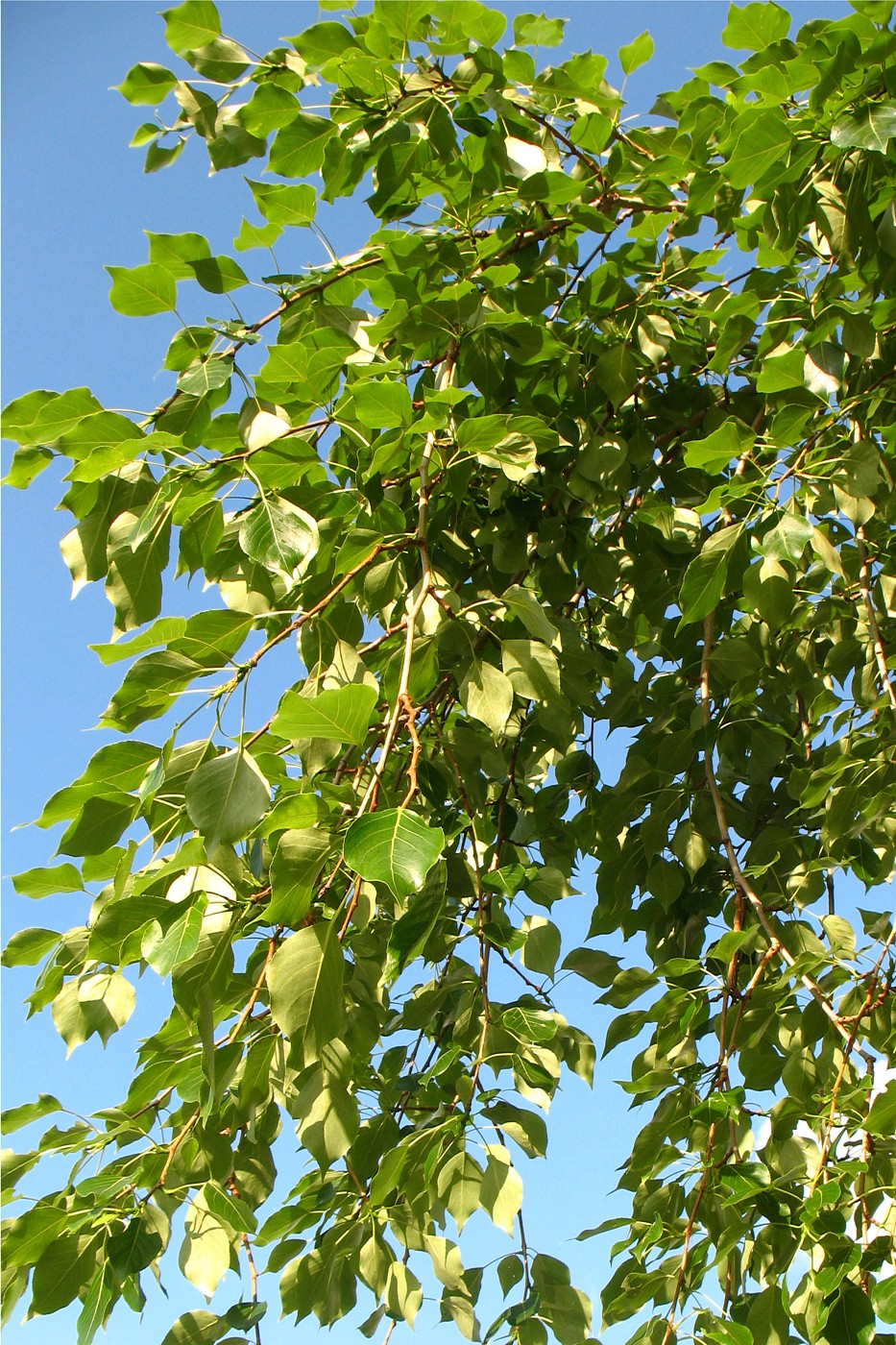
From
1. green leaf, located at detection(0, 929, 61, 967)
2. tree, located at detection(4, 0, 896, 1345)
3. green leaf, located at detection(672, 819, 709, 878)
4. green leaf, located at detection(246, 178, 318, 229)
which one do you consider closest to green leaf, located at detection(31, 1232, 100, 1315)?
tree, located at detection(4, 0, 896, 1345)

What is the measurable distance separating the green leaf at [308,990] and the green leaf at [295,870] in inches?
1.2

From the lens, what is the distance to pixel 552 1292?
1.09 m

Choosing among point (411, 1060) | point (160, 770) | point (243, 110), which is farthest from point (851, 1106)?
point (243, 110)

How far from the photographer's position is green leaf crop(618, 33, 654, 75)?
4.63 feet

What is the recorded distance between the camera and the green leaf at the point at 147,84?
134cm

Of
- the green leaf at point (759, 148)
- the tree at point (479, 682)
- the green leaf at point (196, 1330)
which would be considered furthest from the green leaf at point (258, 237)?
the green leaf at point (196, 1330)

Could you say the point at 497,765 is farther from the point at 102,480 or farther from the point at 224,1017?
the point at 102,480

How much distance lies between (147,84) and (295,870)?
3.42 feet

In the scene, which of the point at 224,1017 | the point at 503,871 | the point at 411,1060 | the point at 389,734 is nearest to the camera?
the point at 389,734

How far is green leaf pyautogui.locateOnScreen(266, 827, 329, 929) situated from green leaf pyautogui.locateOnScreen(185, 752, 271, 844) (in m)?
0.03

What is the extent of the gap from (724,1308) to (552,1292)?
0.18m

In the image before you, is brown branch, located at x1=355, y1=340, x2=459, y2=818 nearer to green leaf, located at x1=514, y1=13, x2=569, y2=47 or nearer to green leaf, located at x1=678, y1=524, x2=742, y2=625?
green leaf, located at x1=678, y1=524, x2=742, y2=625

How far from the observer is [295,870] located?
832 mm

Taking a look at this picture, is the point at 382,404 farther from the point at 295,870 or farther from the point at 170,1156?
the point at 170,1156
